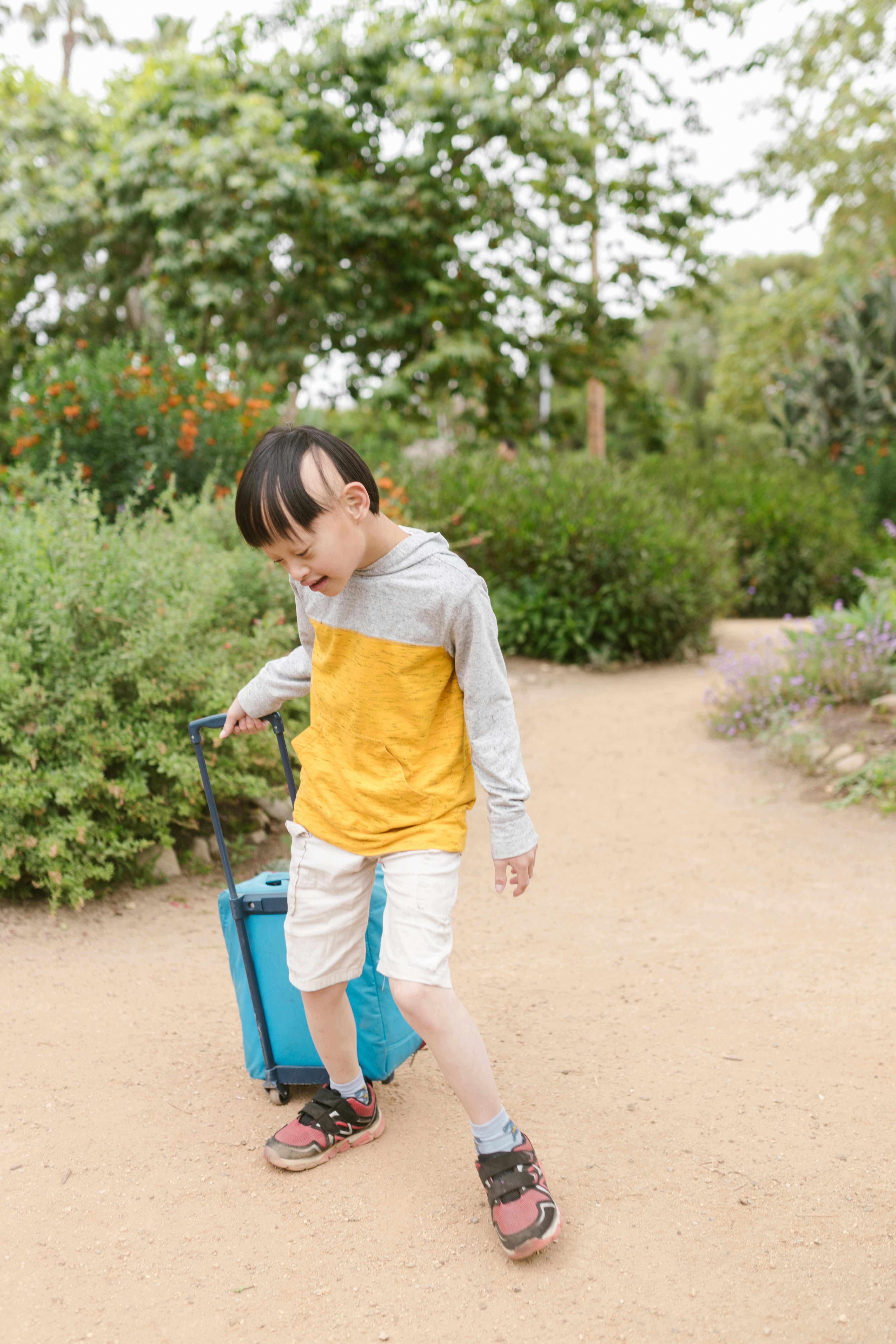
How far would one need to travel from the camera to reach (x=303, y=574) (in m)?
1.77

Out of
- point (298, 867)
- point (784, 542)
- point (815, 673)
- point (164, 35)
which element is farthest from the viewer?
point (164, 35)

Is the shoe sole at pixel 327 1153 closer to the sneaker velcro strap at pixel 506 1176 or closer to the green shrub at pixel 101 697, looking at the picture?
the sneaker velcro strap at pixel 506 1176

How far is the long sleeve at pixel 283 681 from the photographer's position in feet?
6.84

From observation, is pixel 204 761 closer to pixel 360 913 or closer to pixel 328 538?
pixel 360 913

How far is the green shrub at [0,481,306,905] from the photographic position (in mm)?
3283

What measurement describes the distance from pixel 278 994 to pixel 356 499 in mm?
1167

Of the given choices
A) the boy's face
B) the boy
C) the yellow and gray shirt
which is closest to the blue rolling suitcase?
the boy

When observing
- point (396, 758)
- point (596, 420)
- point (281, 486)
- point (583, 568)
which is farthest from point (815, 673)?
point (596, 420)

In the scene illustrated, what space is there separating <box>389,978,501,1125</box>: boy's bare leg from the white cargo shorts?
0.02 m

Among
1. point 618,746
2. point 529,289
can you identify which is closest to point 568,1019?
point 618,746

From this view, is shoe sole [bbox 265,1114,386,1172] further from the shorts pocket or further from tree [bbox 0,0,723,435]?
tree [bbox 0,0,723,435]

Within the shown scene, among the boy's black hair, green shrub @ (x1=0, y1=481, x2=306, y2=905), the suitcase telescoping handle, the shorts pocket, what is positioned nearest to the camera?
the boy's black hair

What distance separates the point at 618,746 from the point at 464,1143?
3.62 m

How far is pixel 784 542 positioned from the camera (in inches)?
358
